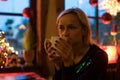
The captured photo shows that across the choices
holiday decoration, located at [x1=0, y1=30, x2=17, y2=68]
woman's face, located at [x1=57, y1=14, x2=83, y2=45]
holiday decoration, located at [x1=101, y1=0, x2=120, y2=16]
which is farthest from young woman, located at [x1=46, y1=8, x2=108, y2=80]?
holiday decoration, located at [x1=101, y1=0, x2=120, y2=16]

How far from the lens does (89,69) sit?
830 millimetres

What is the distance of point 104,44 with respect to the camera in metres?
4.04

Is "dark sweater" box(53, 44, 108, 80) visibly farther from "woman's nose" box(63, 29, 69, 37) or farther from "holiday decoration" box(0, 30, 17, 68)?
Result: "holiday decoration" box(0, 30, 17, 68)

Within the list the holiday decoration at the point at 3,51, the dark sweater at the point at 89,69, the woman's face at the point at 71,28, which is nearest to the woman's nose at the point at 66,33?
the woman's face at the point at 71,28

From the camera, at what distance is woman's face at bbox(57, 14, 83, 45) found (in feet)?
2.69

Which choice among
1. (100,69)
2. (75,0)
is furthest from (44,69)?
(100,69)

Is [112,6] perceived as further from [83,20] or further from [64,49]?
[64,49]

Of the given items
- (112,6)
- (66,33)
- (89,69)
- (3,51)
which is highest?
(112,6)

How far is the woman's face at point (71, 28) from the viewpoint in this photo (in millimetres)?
821

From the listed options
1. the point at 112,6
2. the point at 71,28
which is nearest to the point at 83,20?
the point at 71,28

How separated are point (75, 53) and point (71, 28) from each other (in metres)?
0.09

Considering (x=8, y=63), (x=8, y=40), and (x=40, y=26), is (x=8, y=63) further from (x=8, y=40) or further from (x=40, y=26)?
(x=40, y=26)

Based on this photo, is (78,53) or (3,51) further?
(3,51)

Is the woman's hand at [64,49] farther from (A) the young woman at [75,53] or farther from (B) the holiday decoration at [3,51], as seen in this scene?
(B) the holiday decoration at [3,51]
